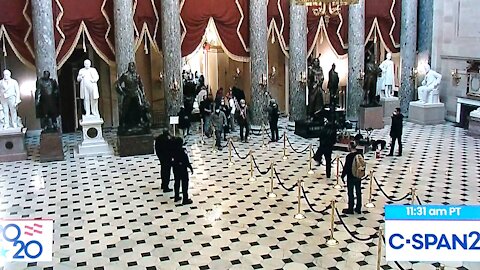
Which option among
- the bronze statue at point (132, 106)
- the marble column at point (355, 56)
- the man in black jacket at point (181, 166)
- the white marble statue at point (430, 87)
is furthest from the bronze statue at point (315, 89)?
the man in black jacket at point (181, 166)

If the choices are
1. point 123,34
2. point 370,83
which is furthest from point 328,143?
point 123,34

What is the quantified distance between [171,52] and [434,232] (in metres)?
13.6

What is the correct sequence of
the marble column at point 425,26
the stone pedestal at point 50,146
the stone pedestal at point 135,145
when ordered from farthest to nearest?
the marble column at point 425,26
the stone pedestal at point 135,145
the stone pedestal at point 50,146

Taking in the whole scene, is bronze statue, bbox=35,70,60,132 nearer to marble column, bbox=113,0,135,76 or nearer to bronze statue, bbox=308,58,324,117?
marble column, bbox=113,0,135,76

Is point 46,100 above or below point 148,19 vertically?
below

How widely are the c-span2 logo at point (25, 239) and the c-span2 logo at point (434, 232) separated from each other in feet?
11.8

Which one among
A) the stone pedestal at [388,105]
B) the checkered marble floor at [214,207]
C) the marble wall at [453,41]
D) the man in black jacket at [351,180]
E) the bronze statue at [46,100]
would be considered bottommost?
the checkered marble floor at [214,207]

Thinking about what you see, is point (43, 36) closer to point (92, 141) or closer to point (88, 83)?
point (88, 83)

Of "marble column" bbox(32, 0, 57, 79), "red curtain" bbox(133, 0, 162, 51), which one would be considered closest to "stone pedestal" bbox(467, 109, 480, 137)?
"red curtain" bbox(133, 0, 162, 51)

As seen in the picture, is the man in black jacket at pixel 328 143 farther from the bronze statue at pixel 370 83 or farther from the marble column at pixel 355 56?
the marble column at pixel 355 56

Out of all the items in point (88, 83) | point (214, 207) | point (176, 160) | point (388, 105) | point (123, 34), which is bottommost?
point (214, 207)

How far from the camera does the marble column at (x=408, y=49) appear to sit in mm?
20531

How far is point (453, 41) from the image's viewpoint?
66.3 ft

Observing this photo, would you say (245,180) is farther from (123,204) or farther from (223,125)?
(223,125)
